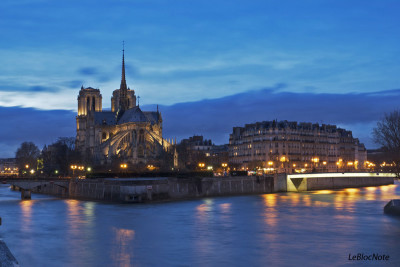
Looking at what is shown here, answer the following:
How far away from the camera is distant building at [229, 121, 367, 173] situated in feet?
310

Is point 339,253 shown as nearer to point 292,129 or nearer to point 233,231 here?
point 233,231

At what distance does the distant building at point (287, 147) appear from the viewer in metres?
94.4

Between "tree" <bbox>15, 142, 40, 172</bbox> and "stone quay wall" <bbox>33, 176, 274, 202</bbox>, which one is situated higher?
"tree" <bbox>15, 142, 40, 172</bbox>

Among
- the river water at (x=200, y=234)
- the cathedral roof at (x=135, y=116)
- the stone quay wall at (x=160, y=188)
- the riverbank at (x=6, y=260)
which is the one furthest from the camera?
the cathedral roof at (x=135, y=116)

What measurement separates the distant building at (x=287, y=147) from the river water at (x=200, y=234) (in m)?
44.6

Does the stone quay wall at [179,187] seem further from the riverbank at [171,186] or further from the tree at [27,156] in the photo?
the tree at [27,156]

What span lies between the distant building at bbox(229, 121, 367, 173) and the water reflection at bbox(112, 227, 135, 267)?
59359mm

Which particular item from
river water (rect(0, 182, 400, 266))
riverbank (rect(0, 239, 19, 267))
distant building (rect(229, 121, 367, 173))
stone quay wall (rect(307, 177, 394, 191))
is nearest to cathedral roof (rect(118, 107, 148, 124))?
distant building (rect(229, 121, 367, 173))

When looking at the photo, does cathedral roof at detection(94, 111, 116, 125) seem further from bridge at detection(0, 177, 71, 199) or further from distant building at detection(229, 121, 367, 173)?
bridge at detection(0, 177, 71, 199)

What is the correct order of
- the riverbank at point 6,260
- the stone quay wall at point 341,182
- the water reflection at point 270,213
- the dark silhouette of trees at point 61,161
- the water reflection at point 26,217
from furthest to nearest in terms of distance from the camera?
the dark silhouette of trees at point 61,161
the stone quay wall at point 341,182
the water reflection at point 270,213
the water reflection at point 26,217
the riverbank at point 6,260

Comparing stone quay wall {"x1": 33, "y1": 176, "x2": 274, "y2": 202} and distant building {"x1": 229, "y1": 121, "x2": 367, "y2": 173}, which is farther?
distant building {"x1": 229, "y1": 121, "x2": 367, "y2": 173}

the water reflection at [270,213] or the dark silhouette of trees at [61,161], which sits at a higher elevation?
the dark silhouette of trees at [61,161]

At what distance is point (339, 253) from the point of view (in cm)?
2544

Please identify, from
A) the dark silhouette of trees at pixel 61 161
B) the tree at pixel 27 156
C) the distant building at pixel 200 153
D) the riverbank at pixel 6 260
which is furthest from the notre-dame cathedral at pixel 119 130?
the riverbank at pixel 6 260
